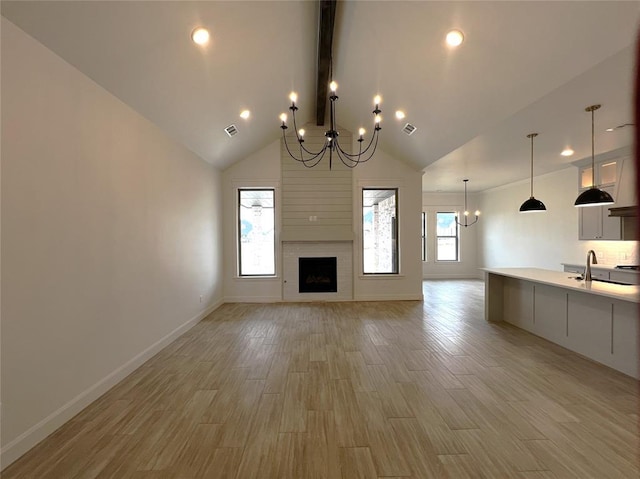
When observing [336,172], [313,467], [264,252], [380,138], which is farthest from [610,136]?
[264,252]

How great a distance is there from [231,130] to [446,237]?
7509mm

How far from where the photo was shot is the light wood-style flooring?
180 cm

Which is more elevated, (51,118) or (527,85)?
(527,85)

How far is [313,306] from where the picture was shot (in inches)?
231

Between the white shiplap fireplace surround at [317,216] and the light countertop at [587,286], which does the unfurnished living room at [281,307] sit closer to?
the light countertop at [587,286]

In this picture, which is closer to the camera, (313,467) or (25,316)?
(313,467)

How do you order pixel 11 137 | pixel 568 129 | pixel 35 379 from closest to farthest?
pixel 11 137, pixel 35 379, pixel 568 129

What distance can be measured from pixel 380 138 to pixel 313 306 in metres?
3.63

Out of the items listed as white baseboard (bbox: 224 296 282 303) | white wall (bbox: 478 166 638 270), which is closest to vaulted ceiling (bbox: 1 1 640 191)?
white wall (bbox: 478 166 638 270)

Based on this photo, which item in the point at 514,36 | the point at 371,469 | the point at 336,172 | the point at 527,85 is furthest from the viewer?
the point at 336,172

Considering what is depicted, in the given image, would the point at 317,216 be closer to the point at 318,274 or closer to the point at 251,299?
the point at 318,274

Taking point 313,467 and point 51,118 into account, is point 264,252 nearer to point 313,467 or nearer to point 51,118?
point 51,118

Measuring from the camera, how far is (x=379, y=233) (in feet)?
21.5

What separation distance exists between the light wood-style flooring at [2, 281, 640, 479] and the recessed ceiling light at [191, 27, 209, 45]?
3.30m
